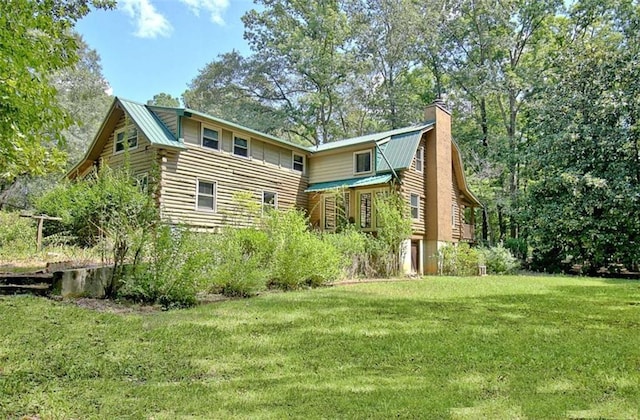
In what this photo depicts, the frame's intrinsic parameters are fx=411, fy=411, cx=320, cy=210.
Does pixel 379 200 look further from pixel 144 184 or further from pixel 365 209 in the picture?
pixel 144 184

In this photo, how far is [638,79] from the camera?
18.9 m

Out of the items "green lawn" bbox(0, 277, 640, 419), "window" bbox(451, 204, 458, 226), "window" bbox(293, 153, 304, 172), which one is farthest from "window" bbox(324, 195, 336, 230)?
"green lawn" bbox(0, 277, 640, 419)

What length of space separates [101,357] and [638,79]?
77.4 feet

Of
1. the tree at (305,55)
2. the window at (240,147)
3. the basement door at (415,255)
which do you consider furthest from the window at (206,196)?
the tree at (305,55)

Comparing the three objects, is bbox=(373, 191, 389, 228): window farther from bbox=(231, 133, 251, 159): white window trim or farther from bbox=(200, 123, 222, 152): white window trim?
bbox=(200, 123, 222, 152): white window trim

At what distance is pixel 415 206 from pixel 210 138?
908 cm

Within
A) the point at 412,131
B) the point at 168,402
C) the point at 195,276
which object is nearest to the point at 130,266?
the point at 195,276

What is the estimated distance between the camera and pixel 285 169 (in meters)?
18.7

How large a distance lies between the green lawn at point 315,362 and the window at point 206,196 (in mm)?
8928

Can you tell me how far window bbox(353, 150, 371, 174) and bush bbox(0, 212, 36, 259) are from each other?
40.2ft

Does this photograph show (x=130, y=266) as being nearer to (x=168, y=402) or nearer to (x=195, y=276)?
(x=195, y=276)

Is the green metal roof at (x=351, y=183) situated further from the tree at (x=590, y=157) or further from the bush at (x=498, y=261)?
the tree at (x=590, y=157)

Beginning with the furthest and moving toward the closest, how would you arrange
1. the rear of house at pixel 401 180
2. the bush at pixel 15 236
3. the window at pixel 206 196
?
the rear of house at pixel 401 180 → the window at pixel 206 196 → the bush at pixel 15 236

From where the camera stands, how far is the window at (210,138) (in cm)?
1567
